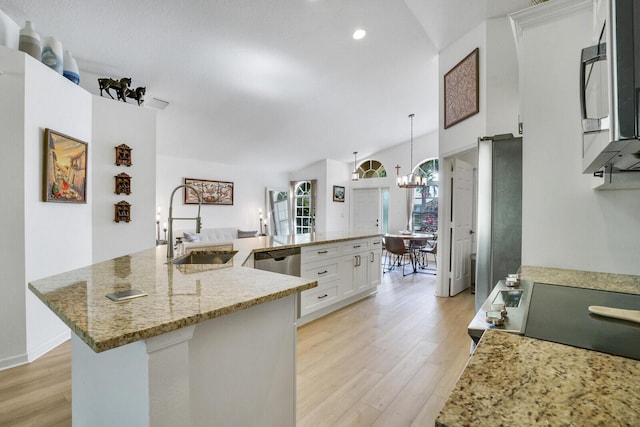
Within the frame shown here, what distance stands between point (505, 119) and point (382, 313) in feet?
8.36

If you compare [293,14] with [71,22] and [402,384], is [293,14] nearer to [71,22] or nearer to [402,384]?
[71,22]

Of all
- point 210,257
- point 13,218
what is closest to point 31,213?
point 13,218

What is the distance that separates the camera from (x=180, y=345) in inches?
34.1

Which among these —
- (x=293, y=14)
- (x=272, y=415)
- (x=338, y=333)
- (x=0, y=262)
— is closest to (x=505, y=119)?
(x=293, y=14)

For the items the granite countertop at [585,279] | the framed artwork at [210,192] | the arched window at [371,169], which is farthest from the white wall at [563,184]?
the arched window at [371,169]

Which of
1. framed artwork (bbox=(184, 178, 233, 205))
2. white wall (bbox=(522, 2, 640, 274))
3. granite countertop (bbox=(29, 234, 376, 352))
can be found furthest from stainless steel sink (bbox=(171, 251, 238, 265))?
framed artwork (bbox=(184, 178, 233, 205))

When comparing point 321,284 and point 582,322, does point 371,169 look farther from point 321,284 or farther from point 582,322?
point 582,322

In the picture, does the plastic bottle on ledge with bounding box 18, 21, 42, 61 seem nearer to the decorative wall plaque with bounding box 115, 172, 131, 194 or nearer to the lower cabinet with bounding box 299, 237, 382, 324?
the decorative wall plaque with bounding box 115, 172, 131, 194

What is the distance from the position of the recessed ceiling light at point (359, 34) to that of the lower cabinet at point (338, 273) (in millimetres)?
2465

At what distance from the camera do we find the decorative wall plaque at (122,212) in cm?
315

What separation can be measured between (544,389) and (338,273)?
2.93 meters

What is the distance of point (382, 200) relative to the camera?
8375mm

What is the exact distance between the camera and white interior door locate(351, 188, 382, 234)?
8428 mm

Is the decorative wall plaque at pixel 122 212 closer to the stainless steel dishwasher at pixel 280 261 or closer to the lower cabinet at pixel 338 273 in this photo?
the stainless steel dishwasher at pixel 280 261
